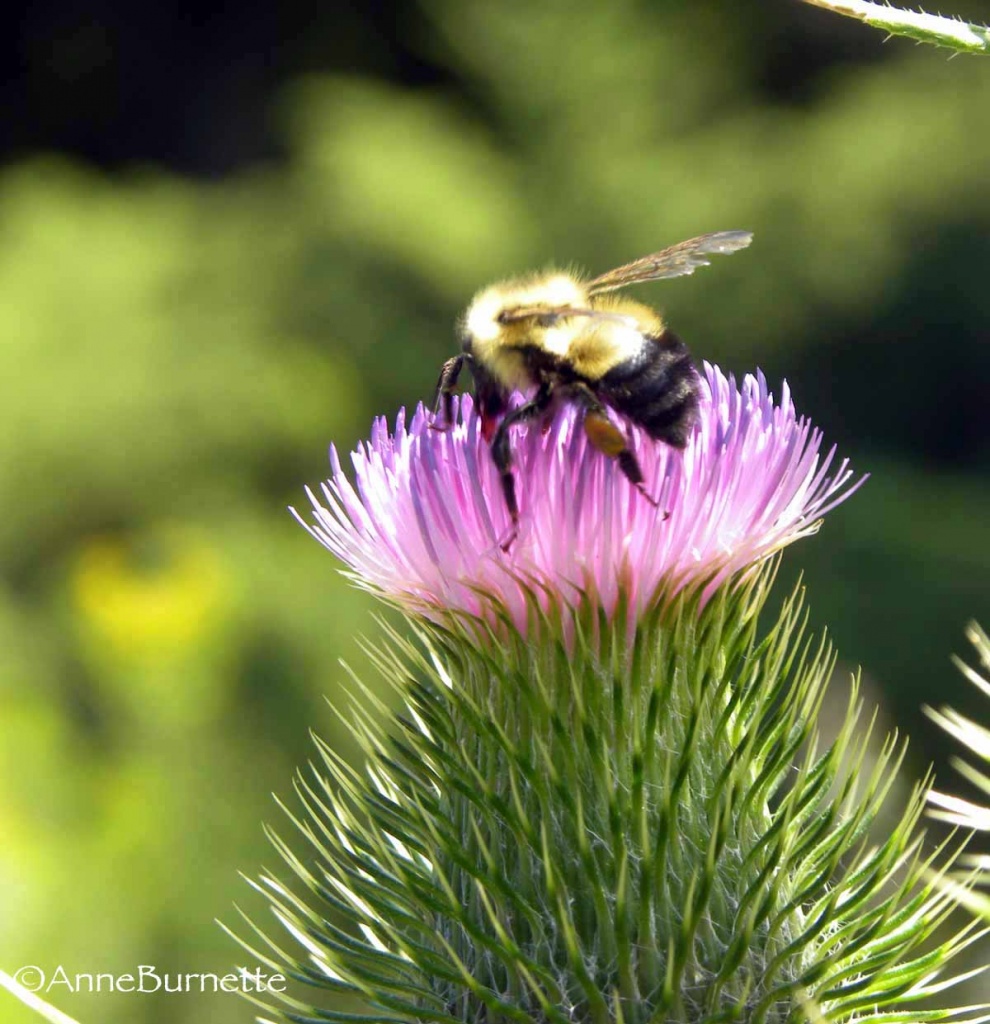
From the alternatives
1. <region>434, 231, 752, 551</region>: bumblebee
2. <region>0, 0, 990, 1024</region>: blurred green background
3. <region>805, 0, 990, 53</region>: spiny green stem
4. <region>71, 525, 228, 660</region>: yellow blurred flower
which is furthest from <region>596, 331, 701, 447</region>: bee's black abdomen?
<region>71, 525, 228, 660</region>: yellow blurred flower

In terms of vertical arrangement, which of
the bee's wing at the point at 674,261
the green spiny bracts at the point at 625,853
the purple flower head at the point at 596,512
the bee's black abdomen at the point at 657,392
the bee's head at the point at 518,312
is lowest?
the green spiny bracts at the point at 625,853

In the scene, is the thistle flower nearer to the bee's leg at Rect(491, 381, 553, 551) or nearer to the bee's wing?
the bee's leg at Rect(491, 381, 553, 551)

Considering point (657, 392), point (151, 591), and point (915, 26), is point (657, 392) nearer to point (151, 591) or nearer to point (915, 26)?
point (915, 26)

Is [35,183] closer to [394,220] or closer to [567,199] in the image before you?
[394,220]

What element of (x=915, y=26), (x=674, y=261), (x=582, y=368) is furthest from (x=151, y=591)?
(x=915, y=26)

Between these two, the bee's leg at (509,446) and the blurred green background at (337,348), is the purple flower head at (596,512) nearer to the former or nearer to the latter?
the bee's leg at (509,446)

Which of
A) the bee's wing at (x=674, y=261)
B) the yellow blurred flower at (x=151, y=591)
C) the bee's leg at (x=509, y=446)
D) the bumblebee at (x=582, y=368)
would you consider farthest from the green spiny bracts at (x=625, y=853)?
the yellow blurred flower at (x=151, y=591)

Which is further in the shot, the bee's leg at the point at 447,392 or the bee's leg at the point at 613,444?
the bee's leg at the point at 447,392
